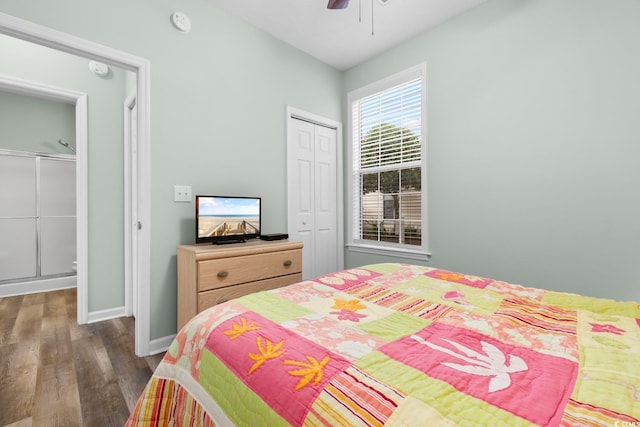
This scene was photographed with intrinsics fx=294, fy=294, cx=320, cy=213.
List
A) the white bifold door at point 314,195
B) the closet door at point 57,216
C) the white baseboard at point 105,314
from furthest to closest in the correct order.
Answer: the closet door at point 57,216 → the white bifold door at point 314,195 → the white baseboard at point 105,314

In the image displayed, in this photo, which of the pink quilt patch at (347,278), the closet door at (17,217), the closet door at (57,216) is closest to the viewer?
the pink quilt patch at (347,278)

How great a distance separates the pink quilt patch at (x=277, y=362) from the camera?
68 centimetres

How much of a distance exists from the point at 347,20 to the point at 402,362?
2958 mm

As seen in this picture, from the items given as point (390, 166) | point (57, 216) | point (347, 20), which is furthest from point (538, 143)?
point (57, 216)

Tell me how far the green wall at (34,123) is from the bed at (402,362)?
179 inches

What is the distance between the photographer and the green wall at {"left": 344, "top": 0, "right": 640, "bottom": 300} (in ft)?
6.37

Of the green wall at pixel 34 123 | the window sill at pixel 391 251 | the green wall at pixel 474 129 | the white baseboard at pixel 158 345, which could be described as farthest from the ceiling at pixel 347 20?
the green wall at pixel 34 123

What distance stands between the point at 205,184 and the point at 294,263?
1.02 metres

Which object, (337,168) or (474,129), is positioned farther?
(337,168)

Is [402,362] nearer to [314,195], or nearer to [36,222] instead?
[314,195]

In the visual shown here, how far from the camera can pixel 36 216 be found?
399 cm

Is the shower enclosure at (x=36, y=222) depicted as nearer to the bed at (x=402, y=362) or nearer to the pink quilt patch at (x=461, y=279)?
the bed at (x=402, y=362)

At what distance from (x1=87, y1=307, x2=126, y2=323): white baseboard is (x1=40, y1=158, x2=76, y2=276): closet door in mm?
1855

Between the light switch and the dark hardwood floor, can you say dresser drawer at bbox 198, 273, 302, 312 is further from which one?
the light switch
